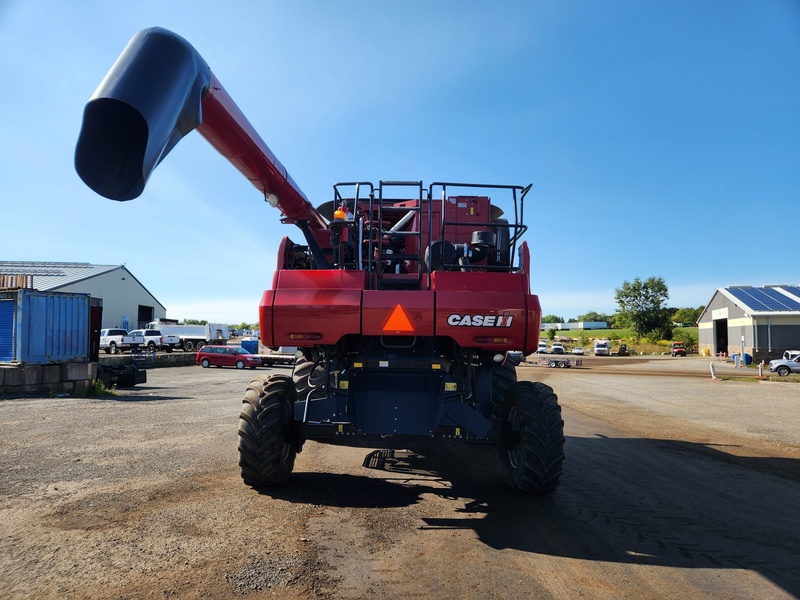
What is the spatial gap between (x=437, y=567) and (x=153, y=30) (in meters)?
4.69

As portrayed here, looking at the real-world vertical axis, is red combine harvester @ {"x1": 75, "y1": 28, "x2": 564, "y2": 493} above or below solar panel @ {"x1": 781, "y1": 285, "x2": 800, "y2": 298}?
below

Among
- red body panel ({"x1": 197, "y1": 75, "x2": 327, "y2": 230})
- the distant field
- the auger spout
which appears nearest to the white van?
the distant field

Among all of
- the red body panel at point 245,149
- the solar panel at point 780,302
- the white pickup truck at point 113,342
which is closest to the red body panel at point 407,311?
the red body panel at point 245,149

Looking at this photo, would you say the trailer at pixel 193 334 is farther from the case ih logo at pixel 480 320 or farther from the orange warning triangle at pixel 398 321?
the case ih logo at pixel 480 320

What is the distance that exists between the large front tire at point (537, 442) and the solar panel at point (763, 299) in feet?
150

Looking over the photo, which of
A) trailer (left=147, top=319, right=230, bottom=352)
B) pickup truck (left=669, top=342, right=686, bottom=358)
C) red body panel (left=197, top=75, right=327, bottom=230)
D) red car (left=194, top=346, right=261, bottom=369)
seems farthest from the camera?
pickup truck (left=669, top=342, right=686, bottom=358)

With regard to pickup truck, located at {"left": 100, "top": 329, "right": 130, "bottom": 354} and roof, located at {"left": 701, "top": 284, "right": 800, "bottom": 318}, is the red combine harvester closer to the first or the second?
pickup truck, located at {"left": 100, "top": 329, "right": 130, "bottom": 354}

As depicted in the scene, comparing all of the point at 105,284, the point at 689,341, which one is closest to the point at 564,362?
the point at 689,341

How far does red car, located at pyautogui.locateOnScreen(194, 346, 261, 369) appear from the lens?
3234 cm

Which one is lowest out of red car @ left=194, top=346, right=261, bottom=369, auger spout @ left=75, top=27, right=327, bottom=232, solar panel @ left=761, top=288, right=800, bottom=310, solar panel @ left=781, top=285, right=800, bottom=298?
red car @ left=194, top=346, right=261, bottom=369

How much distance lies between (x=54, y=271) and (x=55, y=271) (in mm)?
93

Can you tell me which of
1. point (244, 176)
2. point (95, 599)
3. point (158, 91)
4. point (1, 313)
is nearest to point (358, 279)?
point (244, 176)

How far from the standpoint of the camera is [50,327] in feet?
50.5

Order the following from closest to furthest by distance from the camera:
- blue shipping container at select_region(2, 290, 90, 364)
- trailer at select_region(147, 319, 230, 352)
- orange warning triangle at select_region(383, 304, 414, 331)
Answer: orange warning triangle at select_region(383, 304, 414, 331) < blue shipping container at select_region(2, 290, 90, 364) < trailer at select_region(147, 319, 230, 352)
